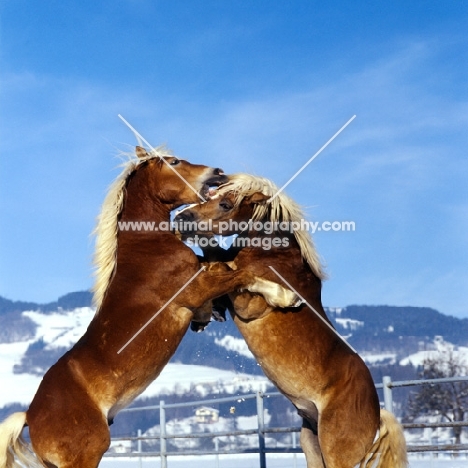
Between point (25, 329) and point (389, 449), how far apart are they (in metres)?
180

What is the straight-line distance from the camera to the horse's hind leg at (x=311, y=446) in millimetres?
5723

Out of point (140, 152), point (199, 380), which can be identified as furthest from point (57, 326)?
point (140, 152)

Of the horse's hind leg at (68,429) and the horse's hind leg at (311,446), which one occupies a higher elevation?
the horse's hind leg at (68,429)

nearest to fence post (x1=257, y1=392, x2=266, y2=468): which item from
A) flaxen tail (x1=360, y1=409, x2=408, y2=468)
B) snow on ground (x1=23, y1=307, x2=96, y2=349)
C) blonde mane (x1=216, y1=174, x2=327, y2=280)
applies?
flaxen tail (x1=360, y1=409, x2=408, y2=468)

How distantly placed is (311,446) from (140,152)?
8.30ft

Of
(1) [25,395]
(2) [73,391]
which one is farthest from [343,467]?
(1) [25,395]

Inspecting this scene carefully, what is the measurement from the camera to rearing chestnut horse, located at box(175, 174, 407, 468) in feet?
17.5

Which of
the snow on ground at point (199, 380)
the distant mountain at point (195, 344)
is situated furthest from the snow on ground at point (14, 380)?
the snow on ground at point (199, 380)

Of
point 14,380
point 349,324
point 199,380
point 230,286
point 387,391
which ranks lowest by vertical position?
point 387,391

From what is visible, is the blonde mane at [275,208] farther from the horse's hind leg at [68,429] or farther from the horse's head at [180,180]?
the horse's hind leg at [68,429]

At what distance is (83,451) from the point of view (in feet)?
15.7

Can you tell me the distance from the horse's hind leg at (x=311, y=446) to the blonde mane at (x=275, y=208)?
115cm

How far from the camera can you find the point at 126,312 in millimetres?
5125

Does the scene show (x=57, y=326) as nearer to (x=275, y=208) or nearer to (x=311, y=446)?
(x=311, y=446)
